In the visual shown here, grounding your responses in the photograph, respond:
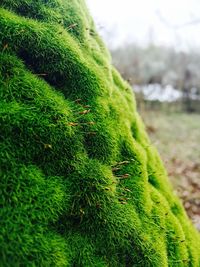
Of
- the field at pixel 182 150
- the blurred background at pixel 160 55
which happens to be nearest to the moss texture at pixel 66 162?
the field at pixel 182 150

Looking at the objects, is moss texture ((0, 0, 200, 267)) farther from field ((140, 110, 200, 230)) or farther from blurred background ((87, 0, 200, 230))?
blurred background ((87, 0, 200, 230))

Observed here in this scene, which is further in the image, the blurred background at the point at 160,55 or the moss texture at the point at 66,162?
the blurred background at the point at 160,55

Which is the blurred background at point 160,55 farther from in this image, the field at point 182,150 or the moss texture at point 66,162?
the moss texture at point 66,162

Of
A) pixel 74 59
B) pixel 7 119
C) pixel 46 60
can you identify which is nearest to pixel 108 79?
pixel 74 59

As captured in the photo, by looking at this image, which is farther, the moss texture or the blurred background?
the blurred background

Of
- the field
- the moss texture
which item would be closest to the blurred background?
the field

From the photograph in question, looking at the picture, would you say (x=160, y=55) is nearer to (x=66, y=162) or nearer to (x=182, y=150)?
(x=182, y=150)

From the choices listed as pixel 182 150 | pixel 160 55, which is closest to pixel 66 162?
pixel 182 150
